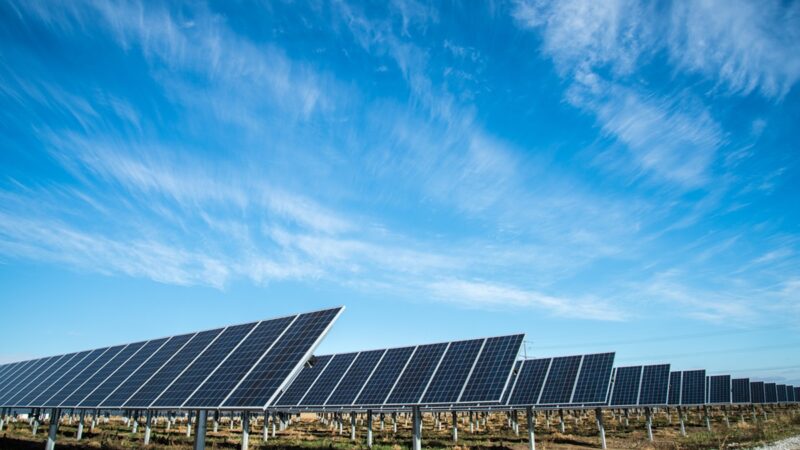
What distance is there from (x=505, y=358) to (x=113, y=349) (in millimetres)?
26474

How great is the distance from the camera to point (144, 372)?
23.4 metres

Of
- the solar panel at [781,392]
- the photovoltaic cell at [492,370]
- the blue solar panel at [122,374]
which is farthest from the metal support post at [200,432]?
the solar panel at [781,392]

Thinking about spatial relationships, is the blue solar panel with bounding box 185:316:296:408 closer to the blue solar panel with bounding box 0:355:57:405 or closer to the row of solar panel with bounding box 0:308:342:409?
the row of solar panel with bounding box 0:308:342:409

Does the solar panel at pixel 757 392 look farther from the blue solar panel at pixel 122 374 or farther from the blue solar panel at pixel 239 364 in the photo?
the blue solar panel at pixel 122 374

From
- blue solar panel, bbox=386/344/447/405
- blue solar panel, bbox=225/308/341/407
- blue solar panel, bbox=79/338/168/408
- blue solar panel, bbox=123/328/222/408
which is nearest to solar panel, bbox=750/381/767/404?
blue solar panel, bbox=386/344/447/405

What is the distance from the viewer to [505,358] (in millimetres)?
24703

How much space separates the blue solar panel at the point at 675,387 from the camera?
4368 centimetres

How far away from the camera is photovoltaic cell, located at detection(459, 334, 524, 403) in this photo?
21969 mm

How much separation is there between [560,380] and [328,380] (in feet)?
59.3

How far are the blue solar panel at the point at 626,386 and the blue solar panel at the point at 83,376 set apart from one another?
131 ft

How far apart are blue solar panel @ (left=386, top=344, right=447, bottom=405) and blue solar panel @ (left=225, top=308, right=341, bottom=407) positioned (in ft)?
21.8

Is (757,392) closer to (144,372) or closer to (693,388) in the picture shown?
(693,388)

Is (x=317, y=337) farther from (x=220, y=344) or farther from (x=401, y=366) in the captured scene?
(x=401, y=366)

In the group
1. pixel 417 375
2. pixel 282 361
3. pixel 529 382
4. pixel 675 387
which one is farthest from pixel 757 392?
pixel 282 361
